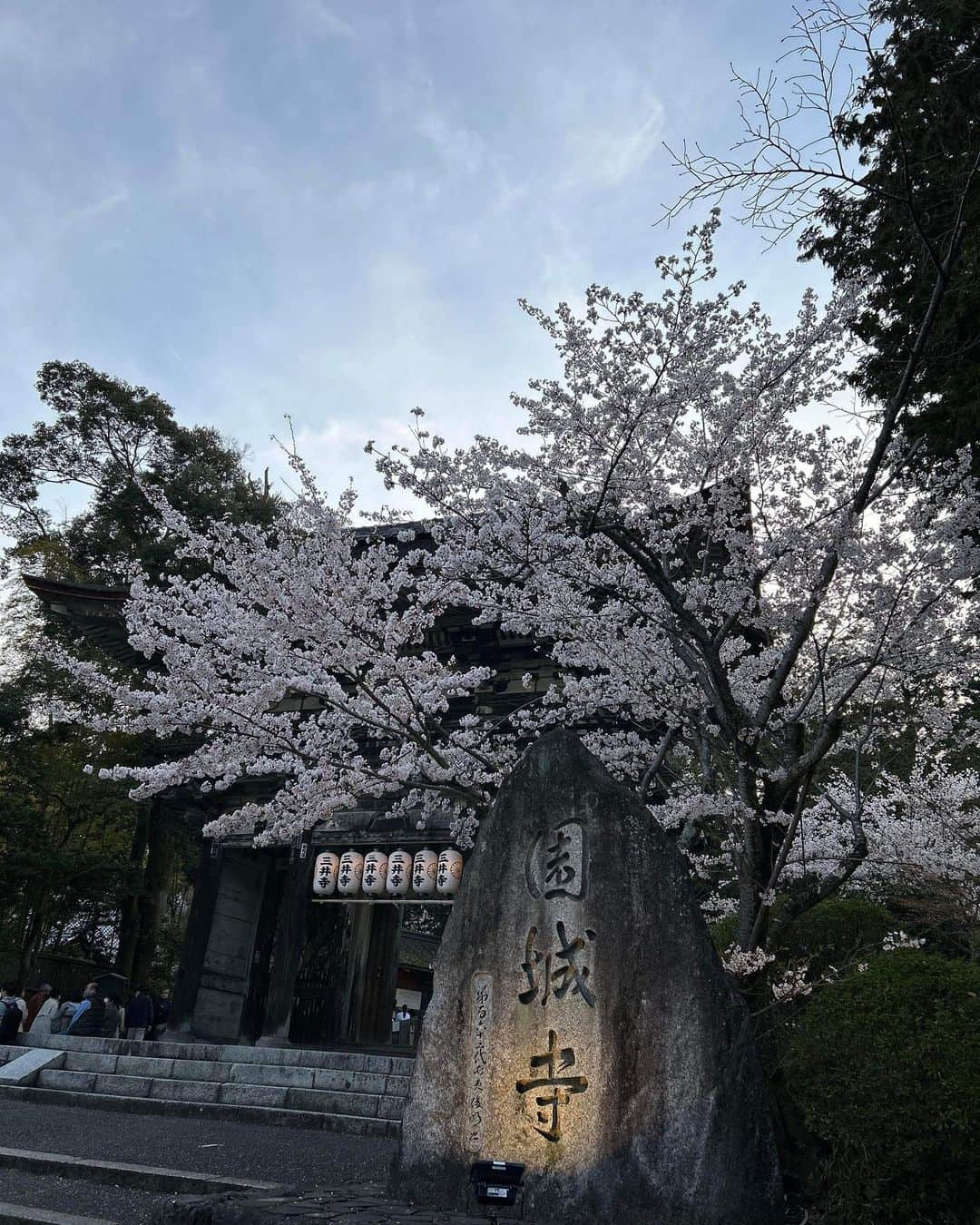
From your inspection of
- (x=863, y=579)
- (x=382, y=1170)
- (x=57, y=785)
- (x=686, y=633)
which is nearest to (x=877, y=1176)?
(x=382, y=1170)

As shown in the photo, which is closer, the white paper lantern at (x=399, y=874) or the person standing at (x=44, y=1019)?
the white paper lantern at (x=399, y=874)

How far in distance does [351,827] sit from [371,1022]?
17.2ft

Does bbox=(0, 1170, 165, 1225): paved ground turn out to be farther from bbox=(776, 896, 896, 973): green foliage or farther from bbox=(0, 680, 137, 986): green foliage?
bbox=(0, 680, 137, 986): green foliage

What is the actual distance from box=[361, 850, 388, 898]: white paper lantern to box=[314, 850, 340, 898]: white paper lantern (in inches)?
22.5

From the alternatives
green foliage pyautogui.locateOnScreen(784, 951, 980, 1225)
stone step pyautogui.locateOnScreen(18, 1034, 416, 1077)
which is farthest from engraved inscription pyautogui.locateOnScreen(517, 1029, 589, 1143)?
stone step pyautogui.locateOnScreen(18, 1034, 416, 1077)

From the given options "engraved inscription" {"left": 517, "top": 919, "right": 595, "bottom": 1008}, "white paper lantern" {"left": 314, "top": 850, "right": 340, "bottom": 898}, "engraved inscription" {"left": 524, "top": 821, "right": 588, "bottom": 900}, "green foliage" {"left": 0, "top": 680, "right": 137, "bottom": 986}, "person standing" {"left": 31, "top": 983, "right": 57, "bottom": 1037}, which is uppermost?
"green foliage" {"left": 0, "top": 680, "right": 137, "bottom": 986}

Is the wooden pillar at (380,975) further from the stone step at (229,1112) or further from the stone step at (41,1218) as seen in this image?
the stone step at (41,1218)

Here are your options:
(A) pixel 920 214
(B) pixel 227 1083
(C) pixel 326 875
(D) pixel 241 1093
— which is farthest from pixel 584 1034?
(C) pixel 326 875

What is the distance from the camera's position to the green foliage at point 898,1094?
4840 mm

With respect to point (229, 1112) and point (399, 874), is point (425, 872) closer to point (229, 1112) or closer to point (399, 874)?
point (399, 874)

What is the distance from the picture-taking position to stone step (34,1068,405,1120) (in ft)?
29.8

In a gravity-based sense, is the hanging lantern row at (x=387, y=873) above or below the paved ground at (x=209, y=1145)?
above

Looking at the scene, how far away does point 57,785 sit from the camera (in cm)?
2175

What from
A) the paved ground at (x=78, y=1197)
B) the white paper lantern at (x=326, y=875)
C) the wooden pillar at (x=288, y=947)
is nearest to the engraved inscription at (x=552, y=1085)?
the paved ground at (x=78, y=1197)
